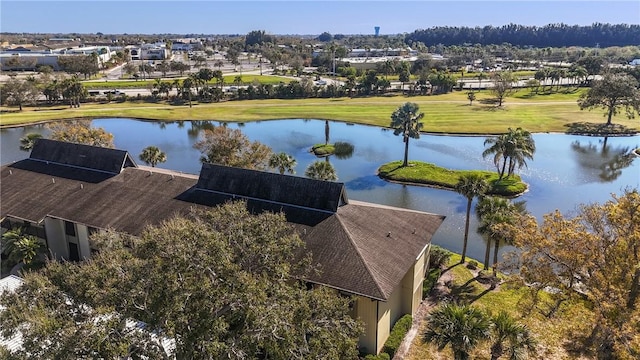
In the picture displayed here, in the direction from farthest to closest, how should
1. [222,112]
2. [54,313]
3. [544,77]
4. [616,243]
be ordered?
[544,77] < [222,112] < [616,243] < [54,313]

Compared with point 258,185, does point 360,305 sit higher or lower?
lower

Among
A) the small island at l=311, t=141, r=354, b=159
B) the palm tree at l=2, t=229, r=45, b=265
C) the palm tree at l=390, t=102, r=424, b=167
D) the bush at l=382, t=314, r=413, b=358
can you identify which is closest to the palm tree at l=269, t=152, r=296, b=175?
the palm tree at l=390, t=102, r=424, b=167

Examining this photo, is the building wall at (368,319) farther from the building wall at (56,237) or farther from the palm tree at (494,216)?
Result: the building wall at (56,237)

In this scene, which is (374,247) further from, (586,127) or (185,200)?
(586,127)

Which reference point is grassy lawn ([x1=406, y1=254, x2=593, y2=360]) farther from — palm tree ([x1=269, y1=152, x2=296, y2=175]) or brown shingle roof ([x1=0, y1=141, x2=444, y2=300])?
palm tree ([x1=269, y1=152, x2=296, y2=175])

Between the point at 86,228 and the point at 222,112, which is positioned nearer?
the point at 86,228

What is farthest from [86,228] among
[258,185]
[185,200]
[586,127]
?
[586,127]

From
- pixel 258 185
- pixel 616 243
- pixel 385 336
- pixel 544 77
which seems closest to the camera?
pixel 616 243
